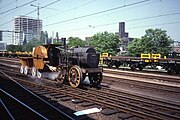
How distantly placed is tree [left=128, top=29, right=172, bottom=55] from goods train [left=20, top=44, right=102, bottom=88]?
145 ft

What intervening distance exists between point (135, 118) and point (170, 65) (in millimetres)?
16089

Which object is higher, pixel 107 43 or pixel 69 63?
pixel 107 43

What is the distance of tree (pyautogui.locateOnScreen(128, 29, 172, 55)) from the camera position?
55469mm

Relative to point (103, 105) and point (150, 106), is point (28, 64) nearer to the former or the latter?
point (103, 105)

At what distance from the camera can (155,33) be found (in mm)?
58875

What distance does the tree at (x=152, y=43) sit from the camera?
5547cm

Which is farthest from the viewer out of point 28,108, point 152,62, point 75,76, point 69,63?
point 152,62

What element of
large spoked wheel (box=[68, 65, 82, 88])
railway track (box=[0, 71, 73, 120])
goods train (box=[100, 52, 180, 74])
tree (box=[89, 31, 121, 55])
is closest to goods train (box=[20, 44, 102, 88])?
large spoked wheel (box=[68, 65, 82, 88])

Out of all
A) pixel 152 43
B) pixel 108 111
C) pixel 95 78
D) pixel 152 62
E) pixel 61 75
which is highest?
pixel 152 43

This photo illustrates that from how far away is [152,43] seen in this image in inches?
2221

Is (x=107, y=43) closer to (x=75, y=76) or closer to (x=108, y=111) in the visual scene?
(x=75, y=76)

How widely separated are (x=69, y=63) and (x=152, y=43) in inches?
1853

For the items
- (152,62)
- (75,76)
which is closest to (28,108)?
(75,76)

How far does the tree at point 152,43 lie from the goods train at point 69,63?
44.2m
